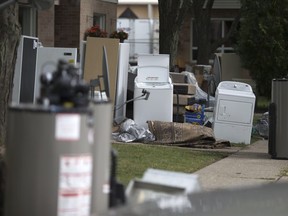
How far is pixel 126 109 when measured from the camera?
15.7m

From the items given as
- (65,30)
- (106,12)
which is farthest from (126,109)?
(106,12)

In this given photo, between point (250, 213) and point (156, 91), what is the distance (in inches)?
326

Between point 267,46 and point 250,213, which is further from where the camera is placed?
point 267,46

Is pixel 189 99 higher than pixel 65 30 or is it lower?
lower

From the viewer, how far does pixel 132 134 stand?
45.2 ft

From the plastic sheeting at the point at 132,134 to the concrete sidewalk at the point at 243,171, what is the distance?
1.75m

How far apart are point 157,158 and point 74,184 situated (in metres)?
6.67

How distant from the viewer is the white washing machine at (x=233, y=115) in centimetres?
1435

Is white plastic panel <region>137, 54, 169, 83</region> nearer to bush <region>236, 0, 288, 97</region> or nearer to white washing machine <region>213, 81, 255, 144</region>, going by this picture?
white washing machine <region>213, 81, 255, 144</region>

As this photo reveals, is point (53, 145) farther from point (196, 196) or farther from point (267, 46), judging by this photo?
point (267, 46)

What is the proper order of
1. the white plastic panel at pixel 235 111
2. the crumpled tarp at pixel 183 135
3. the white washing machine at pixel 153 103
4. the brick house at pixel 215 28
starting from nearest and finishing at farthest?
the crumpled tarp at pixel 183 135 < the white plastic panel at pixel 235 111 < the white washing machine at pixel 153 103 < the brick house at pixel 215 28

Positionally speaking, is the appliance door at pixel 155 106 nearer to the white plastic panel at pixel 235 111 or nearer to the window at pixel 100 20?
the white plastic panel at pixel 235 111

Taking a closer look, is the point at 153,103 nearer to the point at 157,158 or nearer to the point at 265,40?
the point at 157,158

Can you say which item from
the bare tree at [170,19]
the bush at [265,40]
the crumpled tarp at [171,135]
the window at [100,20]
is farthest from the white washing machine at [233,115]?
the window at [100,20]
